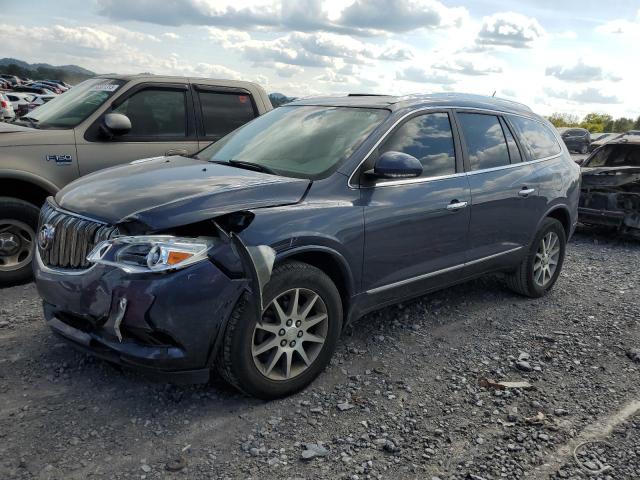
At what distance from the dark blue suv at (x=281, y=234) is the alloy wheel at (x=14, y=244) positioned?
1.62 m

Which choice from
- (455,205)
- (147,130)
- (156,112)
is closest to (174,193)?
(455,205)

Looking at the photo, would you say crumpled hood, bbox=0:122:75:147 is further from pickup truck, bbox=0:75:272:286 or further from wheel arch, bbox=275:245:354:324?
wheel arch, bbox=275:245:354:324

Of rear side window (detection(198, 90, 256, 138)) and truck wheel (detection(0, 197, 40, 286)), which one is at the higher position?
rear side window (detection(198, 90, 256, 138))

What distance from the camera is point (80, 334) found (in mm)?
3238

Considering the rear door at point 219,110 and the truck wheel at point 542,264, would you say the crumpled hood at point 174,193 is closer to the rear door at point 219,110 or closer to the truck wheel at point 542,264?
the rear door at point 219,110

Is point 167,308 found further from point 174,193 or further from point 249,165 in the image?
point 249,165

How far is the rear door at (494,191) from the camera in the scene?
185 inches

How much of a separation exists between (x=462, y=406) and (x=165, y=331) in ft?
6.11

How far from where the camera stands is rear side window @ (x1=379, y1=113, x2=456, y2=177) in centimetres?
418

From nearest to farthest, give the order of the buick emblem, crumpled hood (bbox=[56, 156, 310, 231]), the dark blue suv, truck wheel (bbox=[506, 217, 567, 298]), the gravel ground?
the gravel ground, the dark blue suv, crumpled hood (bbox=[56, 156, 310, 231]), the buick emblem, truck wheel (bbox=[506, 217, 567, 298])

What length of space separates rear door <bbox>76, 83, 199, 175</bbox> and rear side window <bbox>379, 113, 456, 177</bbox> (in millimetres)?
2337

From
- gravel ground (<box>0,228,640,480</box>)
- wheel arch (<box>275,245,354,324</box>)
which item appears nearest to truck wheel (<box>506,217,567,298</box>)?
gravel ground (<box>0,228,640,480</box>)

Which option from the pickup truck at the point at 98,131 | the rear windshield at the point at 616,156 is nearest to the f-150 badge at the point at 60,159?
the pickup truck at the point at 98,131

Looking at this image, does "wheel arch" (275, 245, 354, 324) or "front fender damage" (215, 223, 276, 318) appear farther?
"wheel arch" (275, 245, 354, 324)
